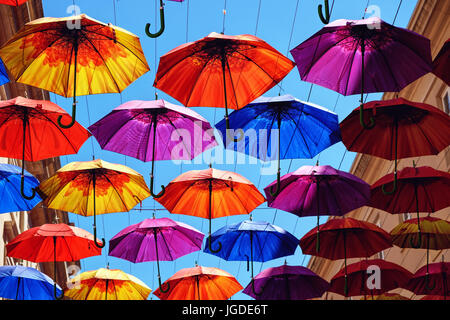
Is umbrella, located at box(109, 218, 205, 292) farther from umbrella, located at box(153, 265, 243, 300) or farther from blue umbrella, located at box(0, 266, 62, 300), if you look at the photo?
blue umbrella, located at box(0, 266, 62, 300)

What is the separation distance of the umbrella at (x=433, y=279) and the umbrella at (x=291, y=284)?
5.75 feet

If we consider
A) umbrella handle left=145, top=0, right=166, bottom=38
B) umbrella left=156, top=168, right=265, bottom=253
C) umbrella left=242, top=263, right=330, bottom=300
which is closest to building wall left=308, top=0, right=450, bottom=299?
umbrella left=242, top=263, right=330, bottom=300

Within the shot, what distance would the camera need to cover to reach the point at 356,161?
25938mm

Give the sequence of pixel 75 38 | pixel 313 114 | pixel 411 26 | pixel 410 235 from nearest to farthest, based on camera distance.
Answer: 1. pixel 75 38
2. pixel 313 114
3. pixel 410 235
4. pixel 411 26

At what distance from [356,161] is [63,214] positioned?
12.8 metres

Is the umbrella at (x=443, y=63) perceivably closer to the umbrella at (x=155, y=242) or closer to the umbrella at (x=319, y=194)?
the umbrella at (x=319, y=194)

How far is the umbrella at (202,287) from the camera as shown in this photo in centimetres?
1379

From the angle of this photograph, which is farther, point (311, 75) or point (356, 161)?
point (356, 161)

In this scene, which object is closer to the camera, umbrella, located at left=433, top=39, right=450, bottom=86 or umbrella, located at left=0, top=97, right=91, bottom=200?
umbrella, located at left=433, top=39, right=450, bottom=86

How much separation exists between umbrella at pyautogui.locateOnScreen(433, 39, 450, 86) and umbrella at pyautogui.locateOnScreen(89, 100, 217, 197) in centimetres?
352

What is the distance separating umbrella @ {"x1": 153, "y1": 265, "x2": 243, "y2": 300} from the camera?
13.8 metres

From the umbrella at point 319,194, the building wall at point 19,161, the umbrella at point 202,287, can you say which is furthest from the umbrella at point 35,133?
the building wall at point 19,161

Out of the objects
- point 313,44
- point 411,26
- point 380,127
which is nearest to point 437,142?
point 380,127

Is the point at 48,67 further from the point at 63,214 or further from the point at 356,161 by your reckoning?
the point at 63,214
